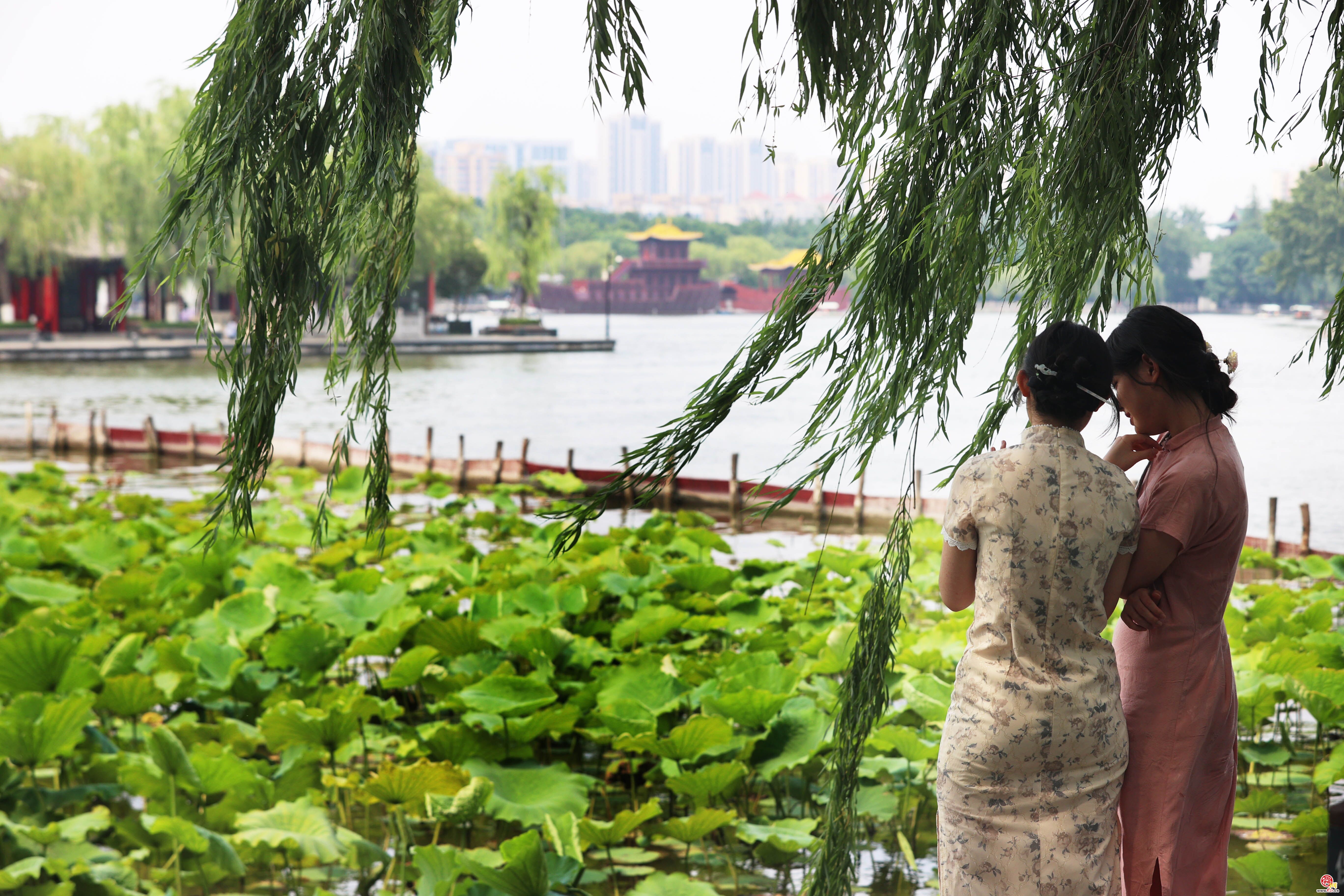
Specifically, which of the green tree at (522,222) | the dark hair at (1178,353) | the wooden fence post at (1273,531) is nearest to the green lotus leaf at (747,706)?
the dark hair at (1178,353)

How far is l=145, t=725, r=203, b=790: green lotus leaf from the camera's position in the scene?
2.91 m

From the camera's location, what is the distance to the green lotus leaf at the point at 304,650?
4.11 metres

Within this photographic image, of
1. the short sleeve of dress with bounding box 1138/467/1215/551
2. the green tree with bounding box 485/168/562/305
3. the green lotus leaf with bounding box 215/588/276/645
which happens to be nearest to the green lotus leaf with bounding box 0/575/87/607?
the green lotus leaf with bounding box 215/588/276/645

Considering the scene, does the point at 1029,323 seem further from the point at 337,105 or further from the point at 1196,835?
the point at 337,105

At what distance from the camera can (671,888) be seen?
2.50m

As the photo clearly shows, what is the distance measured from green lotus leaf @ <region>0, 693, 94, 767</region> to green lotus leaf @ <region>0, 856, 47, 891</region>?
0.42 metres

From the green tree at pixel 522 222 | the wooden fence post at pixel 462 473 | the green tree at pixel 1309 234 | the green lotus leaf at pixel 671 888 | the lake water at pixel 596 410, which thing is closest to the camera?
the green lotus leaf at pixel 671 888

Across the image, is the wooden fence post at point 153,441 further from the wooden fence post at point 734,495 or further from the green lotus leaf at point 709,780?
the green lotus leaf at point 709,780

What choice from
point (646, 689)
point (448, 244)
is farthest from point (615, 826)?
point (448, 244)

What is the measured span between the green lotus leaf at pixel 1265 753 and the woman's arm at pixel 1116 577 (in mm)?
2252

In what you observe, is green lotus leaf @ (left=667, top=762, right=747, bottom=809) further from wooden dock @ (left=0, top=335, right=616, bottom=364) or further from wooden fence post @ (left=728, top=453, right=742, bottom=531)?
wooden dock @ (left=0, top=335, right=616, bottom=364)

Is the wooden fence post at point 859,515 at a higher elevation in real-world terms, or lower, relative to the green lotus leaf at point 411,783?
lower

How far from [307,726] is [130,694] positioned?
29.5 inches

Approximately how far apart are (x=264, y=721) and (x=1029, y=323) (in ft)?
8.13
